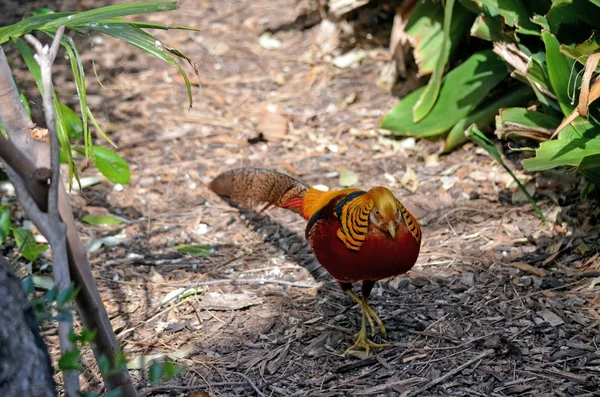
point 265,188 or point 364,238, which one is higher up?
point 364,238

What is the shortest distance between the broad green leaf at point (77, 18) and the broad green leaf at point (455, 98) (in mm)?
2171

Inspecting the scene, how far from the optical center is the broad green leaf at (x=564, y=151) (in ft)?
9.27

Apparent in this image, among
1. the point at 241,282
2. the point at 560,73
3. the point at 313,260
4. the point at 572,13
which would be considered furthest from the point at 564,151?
the point at 241,282

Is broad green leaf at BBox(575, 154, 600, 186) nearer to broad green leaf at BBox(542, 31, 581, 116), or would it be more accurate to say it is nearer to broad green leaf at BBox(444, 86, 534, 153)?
broad green leaf at BBox(542, 31, 581, 116)

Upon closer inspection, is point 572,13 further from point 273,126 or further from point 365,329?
point 273,126

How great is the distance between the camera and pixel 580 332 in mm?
2715

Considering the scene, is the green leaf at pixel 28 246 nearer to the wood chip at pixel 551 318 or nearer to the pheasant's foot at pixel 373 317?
the pheasant's foot at pixel 373 317

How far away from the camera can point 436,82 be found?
396 cm

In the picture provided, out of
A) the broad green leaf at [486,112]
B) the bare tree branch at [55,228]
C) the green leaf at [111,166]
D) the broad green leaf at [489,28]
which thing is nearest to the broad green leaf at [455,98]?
the broad green leaf at [486,112]

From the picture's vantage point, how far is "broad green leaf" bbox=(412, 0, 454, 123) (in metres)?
3.77

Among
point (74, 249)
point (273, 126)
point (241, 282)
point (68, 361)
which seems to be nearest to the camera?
point (68, 361)

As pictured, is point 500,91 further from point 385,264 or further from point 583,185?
point 385,264

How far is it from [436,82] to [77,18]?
2.29 metres

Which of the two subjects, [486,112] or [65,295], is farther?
[486,112]
